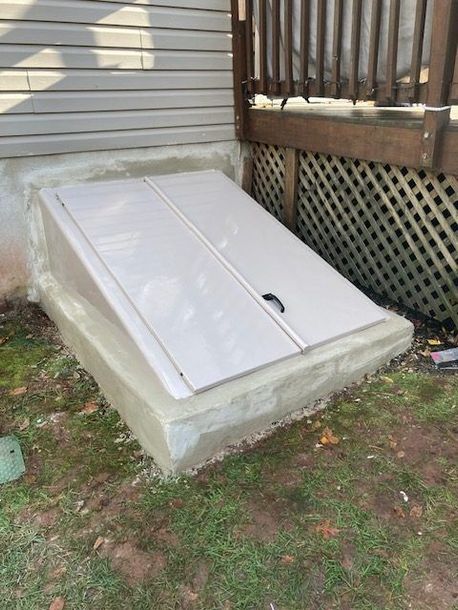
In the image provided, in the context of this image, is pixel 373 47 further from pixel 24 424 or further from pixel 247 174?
pixel 24 424

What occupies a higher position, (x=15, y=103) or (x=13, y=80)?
(x=13, y=80)

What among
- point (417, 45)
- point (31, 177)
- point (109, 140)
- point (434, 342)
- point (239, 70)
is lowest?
point (434, 342)

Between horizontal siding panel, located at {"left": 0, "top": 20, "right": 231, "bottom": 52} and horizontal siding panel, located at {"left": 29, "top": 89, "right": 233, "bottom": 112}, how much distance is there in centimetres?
33

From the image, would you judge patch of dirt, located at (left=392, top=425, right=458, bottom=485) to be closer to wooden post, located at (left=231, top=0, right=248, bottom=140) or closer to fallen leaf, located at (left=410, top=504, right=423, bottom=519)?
fallen leaf, located at (left=410, top=504, right=423, bottom=519)

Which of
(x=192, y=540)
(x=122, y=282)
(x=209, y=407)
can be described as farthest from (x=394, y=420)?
(x=122, y=282)

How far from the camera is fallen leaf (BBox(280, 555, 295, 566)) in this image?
203 centimetres

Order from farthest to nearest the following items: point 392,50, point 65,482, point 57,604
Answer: point 392,50, point 65,482, point 57,604

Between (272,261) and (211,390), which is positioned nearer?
(211,390)

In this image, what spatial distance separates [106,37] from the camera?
3.65 m

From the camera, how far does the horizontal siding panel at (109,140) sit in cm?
355

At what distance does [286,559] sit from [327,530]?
0.24m

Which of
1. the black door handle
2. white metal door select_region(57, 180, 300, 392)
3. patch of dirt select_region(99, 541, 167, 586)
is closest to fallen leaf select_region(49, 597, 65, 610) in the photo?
patch of dirt select_region(99, 541, 167, 586)

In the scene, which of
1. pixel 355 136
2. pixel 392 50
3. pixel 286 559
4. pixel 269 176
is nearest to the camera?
pixel 286 559

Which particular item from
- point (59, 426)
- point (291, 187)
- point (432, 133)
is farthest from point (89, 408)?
point (432, 133)
